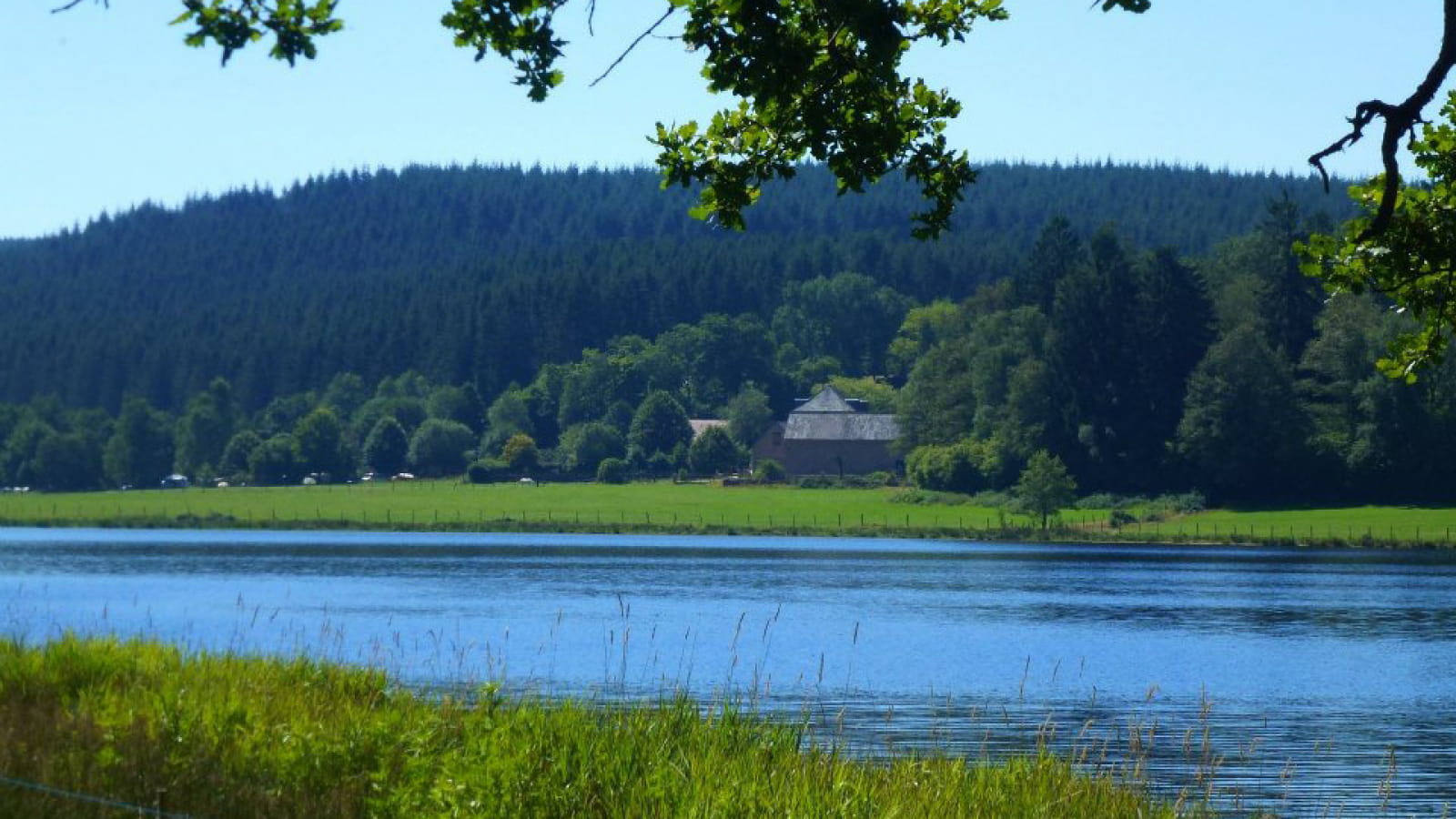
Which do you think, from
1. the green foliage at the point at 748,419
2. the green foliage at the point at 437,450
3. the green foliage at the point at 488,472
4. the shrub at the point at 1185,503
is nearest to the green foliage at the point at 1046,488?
the shrub at the point at 1185,503

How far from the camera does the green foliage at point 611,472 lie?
497 feet

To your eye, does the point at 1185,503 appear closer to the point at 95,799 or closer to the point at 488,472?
the point at 488,472

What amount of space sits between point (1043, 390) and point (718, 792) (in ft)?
328

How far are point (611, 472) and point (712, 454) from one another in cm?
822

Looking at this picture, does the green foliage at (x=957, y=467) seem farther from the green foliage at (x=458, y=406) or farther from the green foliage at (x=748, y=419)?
the green foliage at (x=458, y=406)

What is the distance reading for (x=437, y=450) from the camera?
167250mm

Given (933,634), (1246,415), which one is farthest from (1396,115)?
(1246,415)

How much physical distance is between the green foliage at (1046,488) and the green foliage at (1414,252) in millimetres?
79755

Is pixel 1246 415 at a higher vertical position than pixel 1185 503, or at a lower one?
higher

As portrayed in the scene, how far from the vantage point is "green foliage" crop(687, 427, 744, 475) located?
152 m

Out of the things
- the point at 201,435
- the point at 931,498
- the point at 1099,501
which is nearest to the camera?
the point at 1099,501

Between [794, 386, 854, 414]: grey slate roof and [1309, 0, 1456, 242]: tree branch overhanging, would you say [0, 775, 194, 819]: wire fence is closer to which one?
[1309, 0, 1456, 242]: tree branch overhanging

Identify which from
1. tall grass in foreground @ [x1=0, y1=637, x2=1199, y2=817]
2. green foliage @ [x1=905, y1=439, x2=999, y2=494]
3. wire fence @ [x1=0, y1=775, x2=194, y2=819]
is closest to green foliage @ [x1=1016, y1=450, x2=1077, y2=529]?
Result: green foliage @ [x1=905, y1=439, x2=999, y2=494]

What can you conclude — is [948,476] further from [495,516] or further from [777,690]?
[777,690]
